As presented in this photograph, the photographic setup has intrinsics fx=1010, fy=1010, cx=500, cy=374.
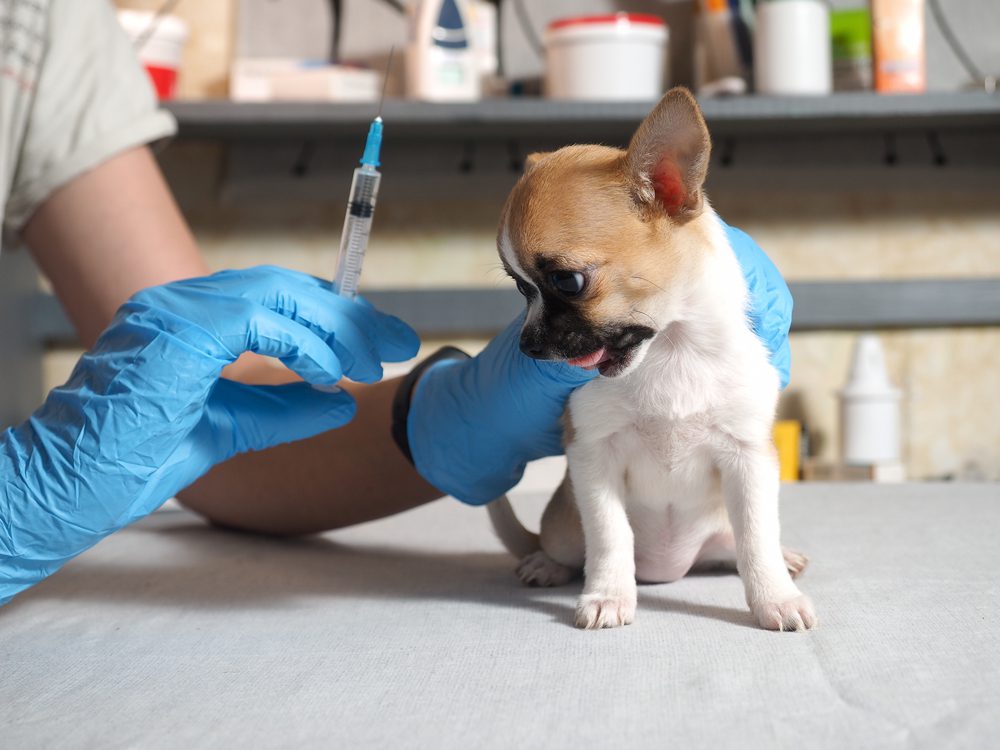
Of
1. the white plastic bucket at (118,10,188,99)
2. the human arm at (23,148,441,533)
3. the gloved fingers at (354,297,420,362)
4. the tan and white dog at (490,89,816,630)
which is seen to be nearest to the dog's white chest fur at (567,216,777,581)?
the tan and white dog at (490,89,816,630)

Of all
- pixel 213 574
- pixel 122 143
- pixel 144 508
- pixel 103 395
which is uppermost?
pixel 122 143

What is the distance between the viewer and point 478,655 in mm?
916

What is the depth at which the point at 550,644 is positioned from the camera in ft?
3.12

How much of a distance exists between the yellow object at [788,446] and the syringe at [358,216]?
1.44 m

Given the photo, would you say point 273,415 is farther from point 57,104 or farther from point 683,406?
point 57,104

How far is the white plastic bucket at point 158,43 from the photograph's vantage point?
2.22m

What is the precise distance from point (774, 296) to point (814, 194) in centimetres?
151

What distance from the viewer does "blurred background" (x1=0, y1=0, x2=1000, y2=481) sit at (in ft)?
7.55

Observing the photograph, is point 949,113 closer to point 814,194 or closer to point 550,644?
point 814,194

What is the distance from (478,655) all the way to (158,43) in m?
1.81

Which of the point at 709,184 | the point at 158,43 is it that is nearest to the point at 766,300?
the point at 709,184

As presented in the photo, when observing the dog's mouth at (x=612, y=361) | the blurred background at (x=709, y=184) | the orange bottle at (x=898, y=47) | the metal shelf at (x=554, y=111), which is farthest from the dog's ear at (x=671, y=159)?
the orange bottle at (x=898, y=47)

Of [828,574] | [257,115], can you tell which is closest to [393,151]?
[257,115]

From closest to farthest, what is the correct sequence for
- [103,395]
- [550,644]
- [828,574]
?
[550,644], [103,395], [828,574]
